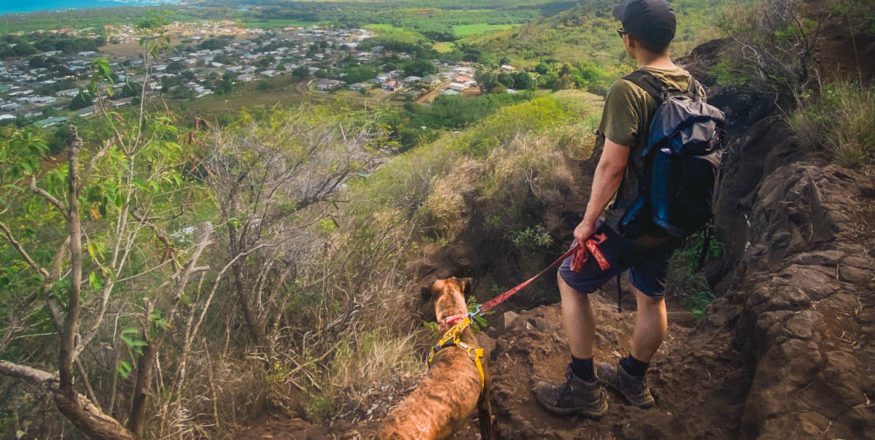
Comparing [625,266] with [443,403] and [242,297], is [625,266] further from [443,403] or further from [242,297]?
[242,297]

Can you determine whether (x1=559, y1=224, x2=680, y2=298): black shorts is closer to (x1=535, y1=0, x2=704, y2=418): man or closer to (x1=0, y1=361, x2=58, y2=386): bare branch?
(x1=535, y1=0, x2=704, y2=418): man

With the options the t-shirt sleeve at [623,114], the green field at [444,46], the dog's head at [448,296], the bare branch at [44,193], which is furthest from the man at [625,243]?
the green field at [444,46]

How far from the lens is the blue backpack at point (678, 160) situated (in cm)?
209

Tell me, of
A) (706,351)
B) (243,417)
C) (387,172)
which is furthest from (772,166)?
(387,172)

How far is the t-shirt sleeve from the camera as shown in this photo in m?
2.14

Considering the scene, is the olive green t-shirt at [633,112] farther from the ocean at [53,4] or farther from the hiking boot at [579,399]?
the ocean at [53,4]

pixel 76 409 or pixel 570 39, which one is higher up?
pixel 76 409

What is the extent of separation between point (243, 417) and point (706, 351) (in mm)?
2671

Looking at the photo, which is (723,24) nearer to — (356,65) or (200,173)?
(200,173)

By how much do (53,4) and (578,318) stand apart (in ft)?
76.9

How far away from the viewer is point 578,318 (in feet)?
8.45

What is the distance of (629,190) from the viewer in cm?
232

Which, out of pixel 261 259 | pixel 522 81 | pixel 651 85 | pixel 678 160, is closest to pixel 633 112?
pixel 651 85

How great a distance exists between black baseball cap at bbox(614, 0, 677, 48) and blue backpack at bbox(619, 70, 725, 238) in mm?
148
